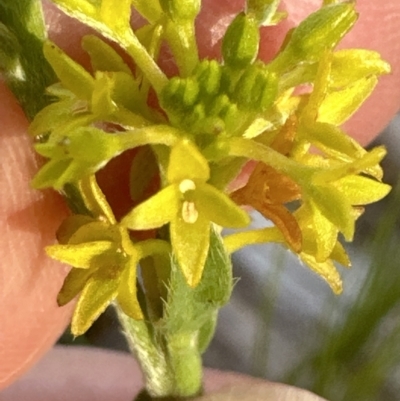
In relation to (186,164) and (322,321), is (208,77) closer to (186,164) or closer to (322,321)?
(186,164)

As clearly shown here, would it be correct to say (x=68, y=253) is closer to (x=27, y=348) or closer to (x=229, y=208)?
(x=229, y=208)

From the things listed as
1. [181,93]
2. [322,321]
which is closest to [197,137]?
[181,93]

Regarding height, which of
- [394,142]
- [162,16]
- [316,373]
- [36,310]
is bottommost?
[316,373]

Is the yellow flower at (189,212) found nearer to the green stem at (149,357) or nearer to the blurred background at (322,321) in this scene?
the green stem at (149,357)

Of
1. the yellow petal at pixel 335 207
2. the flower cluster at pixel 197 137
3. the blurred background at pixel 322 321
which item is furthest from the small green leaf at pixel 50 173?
the blurred background at pixel 322 321

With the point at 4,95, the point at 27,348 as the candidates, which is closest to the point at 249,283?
the point at 27,348

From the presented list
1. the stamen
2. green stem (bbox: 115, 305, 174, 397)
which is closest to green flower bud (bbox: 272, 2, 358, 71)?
the stamen

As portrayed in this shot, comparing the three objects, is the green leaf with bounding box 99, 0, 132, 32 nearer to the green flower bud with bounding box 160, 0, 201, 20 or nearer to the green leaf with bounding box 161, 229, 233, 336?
the green flower bud with bounding box 160, 0, 201, 20

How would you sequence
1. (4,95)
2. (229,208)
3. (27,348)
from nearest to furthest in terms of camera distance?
(229,208)
(4,95)
(27,348)
